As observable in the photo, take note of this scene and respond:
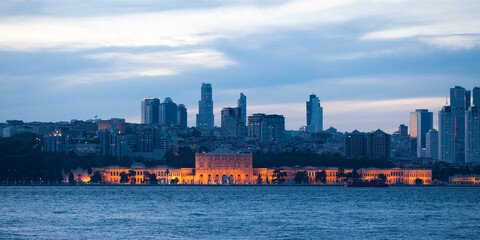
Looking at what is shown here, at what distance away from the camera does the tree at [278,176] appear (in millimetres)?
191500

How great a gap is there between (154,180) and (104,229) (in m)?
128

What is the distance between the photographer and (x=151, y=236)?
6112cm

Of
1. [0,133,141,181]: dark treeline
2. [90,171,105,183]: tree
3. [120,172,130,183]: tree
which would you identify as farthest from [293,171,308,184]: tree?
[0,133,141,181]: dark treeline

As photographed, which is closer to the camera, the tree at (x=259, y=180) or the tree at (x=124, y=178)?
the tree at (x=124, y=178)

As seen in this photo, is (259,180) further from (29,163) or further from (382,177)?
(29,163)

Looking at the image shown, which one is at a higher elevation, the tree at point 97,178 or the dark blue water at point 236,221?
the tree at point 97,178

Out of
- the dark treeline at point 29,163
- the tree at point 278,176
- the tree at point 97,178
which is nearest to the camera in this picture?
the dark treeline at point 29,163

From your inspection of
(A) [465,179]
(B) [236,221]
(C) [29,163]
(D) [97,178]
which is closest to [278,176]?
(D) [97,178]

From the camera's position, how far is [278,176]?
19175 cm

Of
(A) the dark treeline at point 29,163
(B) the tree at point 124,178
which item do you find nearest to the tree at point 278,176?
(B) the tree at point 124,178

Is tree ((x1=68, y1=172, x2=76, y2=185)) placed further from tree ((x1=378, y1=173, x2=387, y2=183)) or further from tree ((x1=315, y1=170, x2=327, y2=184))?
tree ((x1=378, y1=173, x2=387, y2=183))

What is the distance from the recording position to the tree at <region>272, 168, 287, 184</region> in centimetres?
19150

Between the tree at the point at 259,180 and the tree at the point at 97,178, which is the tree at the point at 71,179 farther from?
the tree at the point at 259,180

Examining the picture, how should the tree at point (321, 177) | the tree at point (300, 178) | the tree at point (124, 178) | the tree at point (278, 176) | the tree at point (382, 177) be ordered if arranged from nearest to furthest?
the tree at point (124, 178) < the tree at point (278, 176) < the tree at point (300, 178) < the tree at point (321, 177) < the tree at point (382, 177)
